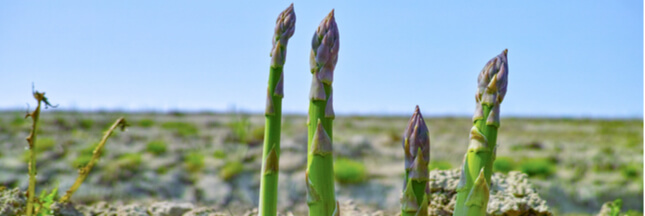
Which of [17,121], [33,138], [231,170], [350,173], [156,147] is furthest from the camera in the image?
[17,121]

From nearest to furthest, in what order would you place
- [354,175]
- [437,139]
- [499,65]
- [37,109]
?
[37,109]
[499,65]
[354,175]
[437,139]

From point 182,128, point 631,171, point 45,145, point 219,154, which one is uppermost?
point 182,128

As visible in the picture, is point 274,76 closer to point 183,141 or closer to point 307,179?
point 307,179

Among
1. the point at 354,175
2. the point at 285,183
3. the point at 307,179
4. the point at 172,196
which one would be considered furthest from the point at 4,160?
the point at 307,179

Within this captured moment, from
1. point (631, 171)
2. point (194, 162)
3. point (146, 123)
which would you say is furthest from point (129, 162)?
point (631, 171)

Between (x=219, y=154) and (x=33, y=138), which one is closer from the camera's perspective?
(x=33, y=138)

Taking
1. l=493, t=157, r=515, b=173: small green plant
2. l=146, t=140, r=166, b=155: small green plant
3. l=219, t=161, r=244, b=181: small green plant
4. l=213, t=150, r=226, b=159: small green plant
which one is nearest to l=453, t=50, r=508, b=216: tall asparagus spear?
l=219, t=161, r=244, b=181: small green plant

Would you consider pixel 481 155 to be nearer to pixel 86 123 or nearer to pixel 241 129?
pixel 241 129

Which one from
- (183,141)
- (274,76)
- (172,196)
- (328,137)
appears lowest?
(172,196)
